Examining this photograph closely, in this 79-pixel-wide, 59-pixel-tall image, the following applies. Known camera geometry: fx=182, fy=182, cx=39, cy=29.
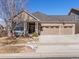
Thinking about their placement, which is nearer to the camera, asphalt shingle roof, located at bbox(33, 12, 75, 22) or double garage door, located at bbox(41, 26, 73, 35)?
double garage door, located at bbox(41, 26, 73, 35)

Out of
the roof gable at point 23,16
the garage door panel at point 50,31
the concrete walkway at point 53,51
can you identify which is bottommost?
the concrete walkway at point 53,51

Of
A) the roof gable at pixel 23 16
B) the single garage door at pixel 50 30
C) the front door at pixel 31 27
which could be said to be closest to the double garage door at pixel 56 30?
the single garage door at pixel 50 30

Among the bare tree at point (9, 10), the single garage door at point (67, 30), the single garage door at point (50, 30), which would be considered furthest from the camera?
the single garage door at point (67, 30)

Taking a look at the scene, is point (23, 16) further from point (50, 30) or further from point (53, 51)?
point (53, 51)

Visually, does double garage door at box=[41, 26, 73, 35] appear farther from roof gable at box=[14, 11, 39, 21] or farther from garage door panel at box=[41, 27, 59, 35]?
roof gable at box=[14, 11, 39, 21]

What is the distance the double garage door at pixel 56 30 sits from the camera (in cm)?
3881

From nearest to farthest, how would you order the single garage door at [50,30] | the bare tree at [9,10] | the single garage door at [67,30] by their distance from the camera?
the bare tree at [9,10]
the single garage door at [50,30]
the single garage door at [67,30]

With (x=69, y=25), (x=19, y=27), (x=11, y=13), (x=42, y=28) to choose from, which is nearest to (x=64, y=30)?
(x=69, y=25)

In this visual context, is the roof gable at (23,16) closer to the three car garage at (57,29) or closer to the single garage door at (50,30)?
the single garage door at (50,30)

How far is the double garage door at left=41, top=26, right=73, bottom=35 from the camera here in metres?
38.8

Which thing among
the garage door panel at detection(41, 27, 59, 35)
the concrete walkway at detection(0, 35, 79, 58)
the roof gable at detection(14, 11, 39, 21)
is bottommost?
the concrete walkway at detection(0, 35, 79, 58)

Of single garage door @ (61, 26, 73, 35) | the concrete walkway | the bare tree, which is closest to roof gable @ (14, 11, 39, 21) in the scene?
the bare tree

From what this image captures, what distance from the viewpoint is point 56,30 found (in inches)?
1533

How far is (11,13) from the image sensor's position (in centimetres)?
2755
